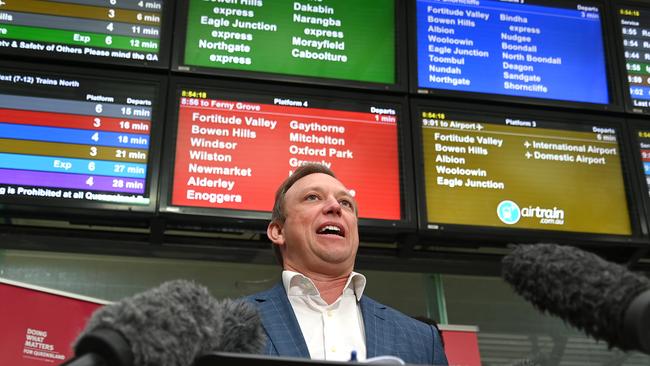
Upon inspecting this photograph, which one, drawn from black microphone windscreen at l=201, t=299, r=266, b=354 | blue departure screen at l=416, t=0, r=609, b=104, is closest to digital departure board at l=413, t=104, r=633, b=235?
blue departure screen at l=416, t=0, r=609, b=104

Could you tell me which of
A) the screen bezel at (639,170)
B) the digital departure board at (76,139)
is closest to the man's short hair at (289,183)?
the digital departure board at (76,139)

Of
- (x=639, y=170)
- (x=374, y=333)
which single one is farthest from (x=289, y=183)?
(x=639, y=170)

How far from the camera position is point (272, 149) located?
3.48 meters

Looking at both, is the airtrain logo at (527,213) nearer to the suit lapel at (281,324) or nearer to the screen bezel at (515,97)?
the screen bezel at (515,97)

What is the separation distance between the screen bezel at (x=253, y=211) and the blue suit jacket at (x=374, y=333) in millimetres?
1114

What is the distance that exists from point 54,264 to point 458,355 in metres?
2.00

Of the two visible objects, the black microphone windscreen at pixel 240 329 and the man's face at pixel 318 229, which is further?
the man's face at pixel 318 229

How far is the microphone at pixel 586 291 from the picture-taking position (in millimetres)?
765

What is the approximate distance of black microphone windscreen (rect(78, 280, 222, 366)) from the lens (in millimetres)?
838

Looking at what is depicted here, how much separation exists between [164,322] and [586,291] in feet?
1.64

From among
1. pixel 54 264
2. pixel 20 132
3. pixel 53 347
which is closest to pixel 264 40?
pixel 20 132

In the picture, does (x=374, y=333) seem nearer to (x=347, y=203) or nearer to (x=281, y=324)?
(x=281, y=324)

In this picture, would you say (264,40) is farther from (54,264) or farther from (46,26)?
(54,264)

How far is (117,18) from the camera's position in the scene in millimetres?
3646
